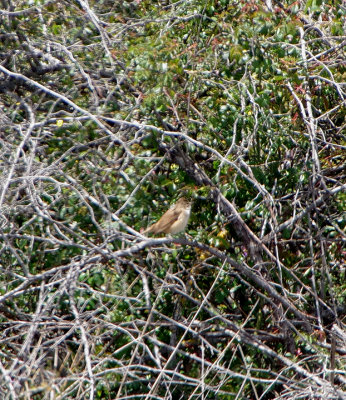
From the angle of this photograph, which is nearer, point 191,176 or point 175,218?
point 175,218

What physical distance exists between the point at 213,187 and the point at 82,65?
50.9 inches

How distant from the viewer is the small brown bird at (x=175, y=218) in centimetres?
552

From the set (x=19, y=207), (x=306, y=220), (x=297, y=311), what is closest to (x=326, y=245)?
(x=306, y=220)

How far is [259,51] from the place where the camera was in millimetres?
5320

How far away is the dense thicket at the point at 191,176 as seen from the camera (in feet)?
17.1

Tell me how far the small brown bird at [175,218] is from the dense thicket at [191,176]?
0.31 feet

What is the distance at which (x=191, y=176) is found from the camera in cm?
569

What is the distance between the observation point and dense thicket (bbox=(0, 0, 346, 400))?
5.22m

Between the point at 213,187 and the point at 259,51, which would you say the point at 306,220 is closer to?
the point at 213,187

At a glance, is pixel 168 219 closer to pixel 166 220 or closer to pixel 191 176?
pixel 166 220

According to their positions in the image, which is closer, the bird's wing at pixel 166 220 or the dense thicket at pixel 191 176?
the dense thicket at pixel 191 176

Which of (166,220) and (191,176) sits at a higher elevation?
(191,176)

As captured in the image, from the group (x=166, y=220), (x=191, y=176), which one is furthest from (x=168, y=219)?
(x=191, y=176)

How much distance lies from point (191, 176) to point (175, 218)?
1.12 feet
